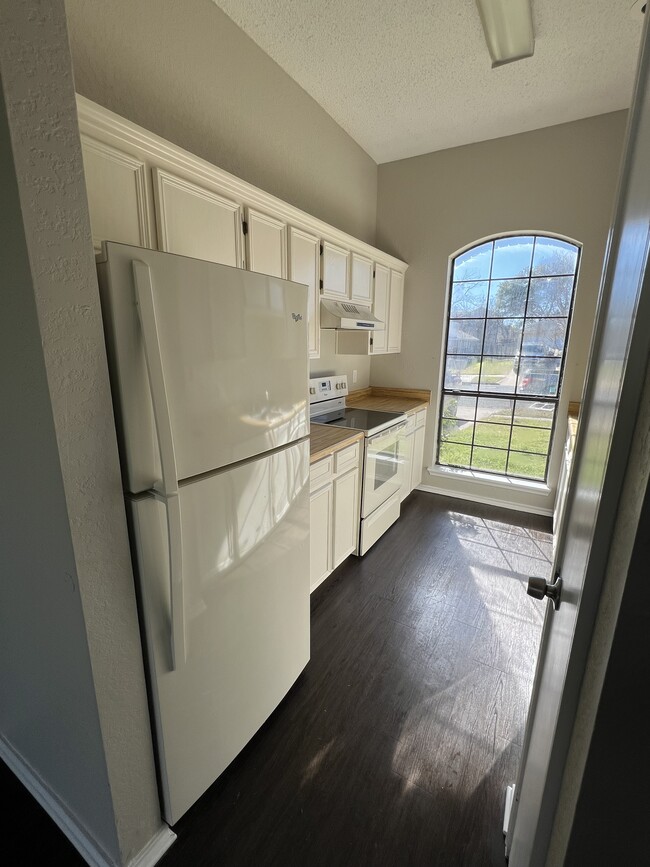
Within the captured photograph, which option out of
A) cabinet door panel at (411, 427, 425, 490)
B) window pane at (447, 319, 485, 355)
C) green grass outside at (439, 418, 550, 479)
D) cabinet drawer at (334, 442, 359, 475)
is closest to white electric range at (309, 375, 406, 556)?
cabinet drawer at (334, 442, 359, 475)

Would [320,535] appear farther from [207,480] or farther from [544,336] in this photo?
Answer: [544,336]

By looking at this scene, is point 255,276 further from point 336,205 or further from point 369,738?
point 336,205

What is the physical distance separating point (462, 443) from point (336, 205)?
2.50m

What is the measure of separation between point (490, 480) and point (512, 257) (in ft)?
6.70

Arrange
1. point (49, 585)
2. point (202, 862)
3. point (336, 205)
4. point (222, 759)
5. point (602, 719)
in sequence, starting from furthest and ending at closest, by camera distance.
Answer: point (336, 205) < point (222, 759) < point (202, 862) < point (49, 585) < point (602, 719)

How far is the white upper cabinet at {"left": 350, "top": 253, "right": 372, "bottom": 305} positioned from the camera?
296 cm

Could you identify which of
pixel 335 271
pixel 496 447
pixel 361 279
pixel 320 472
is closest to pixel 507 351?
pixel 496 447

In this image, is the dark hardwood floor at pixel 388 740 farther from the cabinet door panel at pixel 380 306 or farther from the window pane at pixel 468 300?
the window pane at pixel 468 300

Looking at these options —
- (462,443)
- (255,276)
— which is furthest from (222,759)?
(462,443)

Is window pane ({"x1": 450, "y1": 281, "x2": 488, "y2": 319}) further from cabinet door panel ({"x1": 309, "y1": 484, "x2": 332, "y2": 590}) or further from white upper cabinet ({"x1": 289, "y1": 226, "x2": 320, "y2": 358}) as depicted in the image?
cabinet door panel ({"x1": 309, "y1": 484, "x2": 332, "y2": 590})

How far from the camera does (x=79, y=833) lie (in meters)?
1.21

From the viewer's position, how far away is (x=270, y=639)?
154 centimetres

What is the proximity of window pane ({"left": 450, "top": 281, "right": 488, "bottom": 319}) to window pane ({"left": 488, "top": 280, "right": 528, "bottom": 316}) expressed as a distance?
72 mm

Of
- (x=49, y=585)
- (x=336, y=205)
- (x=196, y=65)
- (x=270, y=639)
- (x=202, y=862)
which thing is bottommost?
(x=202, y=862)
